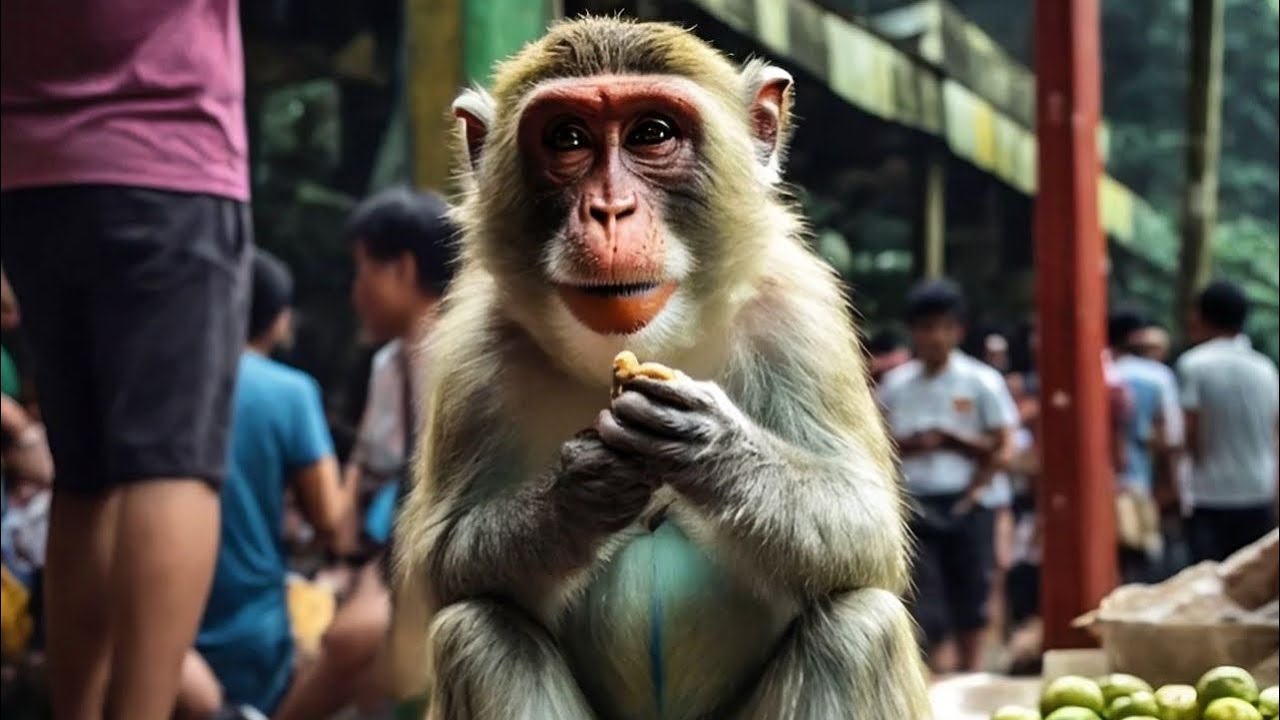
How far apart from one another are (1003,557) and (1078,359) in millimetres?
2674

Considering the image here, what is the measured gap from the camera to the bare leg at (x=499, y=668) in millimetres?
2803

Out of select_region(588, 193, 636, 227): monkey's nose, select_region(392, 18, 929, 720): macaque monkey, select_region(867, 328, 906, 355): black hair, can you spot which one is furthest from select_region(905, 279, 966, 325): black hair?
select_region(588, 193, 636, 227): monkey's nose

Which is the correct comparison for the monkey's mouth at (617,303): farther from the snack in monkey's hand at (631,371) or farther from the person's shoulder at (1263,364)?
the person's shoulder at (1263,364)

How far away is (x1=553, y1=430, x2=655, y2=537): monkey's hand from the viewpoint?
8.64ft

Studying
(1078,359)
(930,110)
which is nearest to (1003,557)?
(930,110)

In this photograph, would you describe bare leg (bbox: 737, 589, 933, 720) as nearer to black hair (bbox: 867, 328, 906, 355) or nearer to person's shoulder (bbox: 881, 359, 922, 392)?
black hair (bbox: 867, 328, 906, 355)

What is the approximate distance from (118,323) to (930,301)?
159 inches

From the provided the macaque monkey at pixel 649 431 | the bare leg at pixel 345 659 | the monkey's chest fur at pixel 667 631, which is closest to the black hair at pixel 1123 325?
the bare leg at pixel 345 659

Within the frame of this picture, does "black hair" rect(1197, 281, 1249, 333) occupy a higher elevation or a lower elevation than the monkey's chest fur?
higher

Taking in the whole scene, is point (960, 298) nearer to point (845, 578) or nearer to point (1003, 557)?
point (1003, 557)

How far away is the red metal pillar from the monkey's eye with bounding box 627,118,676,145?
10.3ft

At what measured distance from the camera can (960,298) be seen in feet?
26.3

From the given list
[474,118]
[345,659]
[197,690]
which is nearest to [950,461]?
[345,659]

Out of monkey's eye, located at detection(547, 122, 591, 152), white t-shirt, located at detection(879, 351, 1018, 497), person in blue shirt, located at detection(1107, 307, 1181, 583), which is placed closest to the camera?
monkey's eye, located at detection(547, 122, 591, 152)
